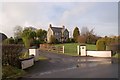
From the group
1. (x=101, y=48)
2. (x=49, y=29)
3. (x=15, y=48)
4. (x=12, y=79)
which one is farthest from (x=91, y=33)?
(x=12, y=79)

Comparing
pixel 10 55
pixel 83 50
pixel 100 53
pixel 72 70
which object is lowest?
pixel 72 70

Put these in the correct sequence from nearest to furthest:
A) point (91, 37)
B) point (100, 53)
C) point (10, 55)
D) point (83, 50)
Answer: point (10, 55) → point (100, 53) → point (83, 50) → point (91, 37)

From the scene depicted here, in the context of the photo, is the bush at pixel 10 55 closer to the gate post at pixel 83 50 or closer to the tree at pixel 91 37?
the gate post at pixel 83 50

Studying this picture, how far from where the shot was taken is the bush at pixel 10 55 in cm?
1533

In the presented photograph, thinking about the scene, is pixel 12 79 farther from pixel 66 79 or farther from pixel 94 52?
pixel 94 52

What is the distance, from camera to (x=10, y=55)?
15719 millimetres

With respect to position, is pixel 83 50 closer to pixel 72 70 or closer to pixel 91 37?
pixel 72 70

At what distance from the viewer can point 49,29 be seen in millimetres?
84250

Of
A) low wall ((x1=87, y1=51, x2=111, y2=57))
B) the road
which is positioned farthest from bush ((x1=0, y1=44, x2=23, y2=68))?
low wall ((x1=87, y1=51, x2=111, y2=57))

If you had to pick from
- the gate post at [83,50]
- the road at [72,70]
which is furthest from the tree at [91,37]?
the road at [72,70]

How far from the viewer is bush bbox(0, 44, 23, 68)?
15.3 meters

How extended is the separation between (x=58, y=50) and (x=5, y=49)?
90.5 ft

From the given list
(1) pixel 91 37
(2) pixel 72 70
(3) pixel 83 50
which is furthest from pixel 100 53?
(1) pixel 91 37

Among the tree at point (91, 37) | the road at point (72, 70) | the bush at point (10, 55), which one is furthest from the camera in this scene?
the tree at point (91, 37)
